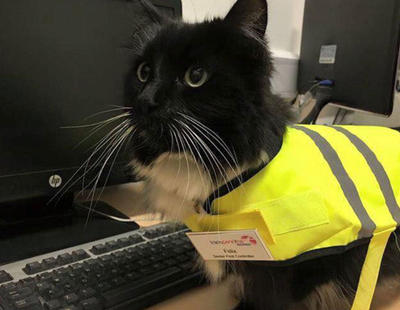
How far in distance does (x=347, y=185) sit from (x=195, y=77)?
293 mm

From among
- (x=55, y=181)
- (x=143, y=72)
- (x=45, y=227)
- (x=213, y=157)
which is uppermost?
(x=143, y=72)

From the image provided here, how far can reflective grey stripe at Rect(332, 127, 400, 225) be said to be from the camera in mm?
644

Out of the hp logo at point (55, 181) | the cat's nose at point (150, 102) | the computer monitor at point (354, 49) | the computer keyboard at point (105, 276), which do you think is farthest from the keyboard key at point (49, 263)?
the computer monitor at point (354, 49)

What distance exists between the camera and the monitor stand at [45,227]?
0.77m

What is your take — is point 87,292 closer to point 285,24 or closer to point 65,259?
point 65,259

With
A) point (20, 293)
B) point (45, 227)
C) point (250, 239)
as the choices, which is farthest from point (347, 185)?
point (45, 227)

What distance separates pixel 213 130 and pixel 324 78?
100 cm

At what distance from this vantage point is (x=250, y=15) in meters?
0.56

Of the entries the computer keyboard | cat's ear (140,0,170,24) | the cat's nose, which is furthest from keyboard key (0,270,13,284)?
cat's ear (140,0,170,24)

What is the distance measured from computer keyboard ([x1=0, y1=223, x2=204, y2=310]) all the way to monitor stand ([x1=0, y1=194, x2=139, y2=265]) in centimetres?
4

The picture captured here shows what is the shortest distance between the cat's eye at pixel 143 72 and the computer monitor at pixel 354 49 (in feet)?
2.83

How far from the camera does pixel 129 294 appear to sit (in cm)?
62

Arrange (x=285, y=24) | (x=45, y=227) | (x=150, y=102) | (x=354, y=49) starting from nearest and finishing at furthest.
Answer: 1. (x=150, y=102)
2. (x=45, y=227)
3. (x=354, y=49)
4. (x=285, y=24)

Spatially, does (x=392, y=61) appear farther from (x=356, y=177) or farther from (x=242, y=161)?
(x=242, y=161)
